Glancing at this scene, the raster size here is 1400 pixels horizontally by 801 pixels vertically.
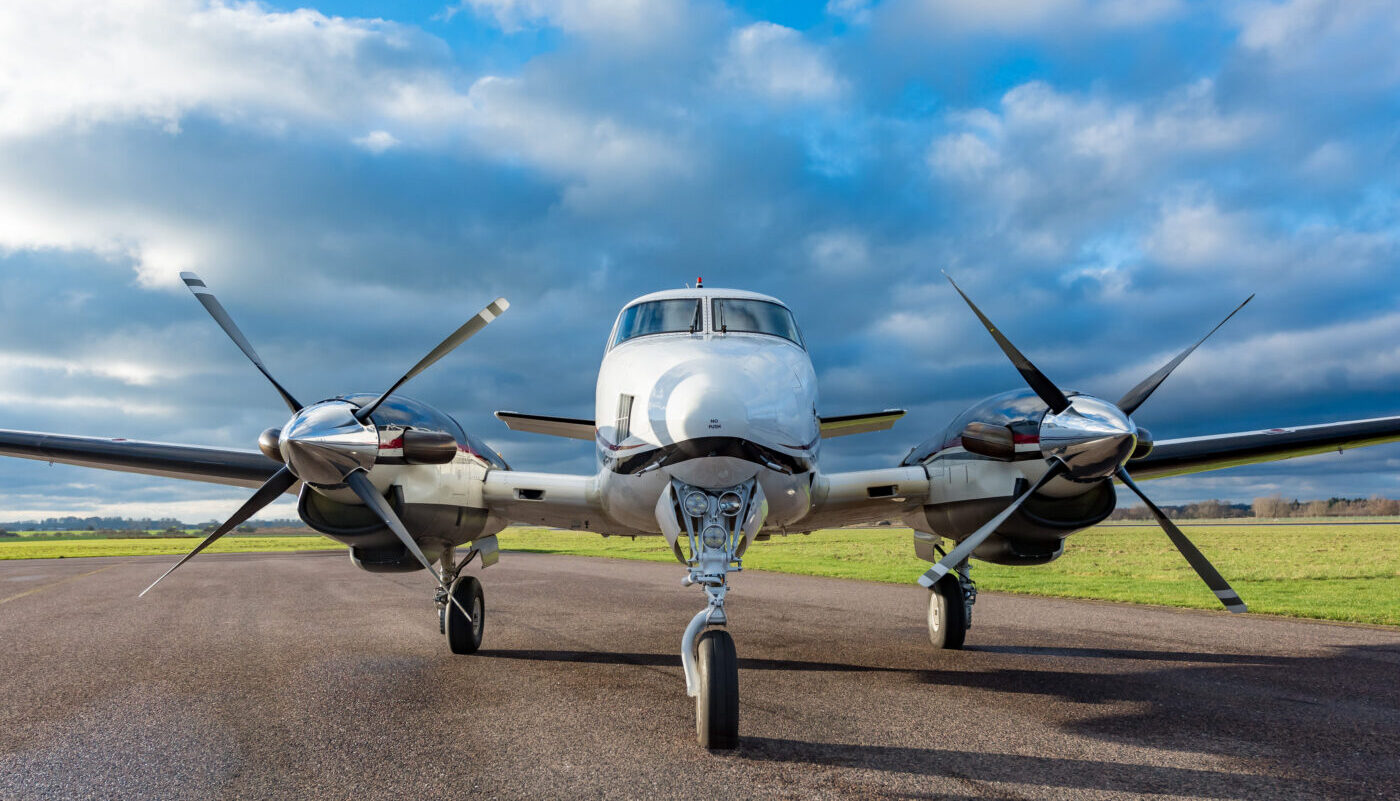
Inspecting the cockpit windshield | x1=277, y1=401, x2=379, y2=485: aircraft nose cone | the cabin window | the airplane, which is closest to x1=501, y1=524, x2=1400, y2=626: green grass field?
the airplane

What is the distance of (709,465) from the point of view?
5.52 m

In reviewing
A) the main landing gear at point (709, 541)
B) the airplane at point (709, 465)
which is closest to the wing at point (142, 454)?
the airplane at point (709, 465)

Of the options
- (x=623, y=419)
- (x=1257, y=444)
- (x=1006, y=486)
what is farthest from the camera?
(x=1257, y=444)

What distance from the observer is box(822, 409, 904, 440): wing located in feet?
31.8

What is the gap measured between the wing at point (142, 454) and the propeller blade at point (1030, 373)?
7.85 meters

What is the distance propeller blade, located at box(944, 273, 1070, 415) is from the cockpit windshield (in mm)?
2410

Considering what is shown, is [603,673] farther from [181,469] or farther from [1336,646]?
[1336,646]

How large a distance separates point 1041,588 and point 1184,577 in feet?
18.4

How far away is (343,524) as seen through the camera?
7461mm

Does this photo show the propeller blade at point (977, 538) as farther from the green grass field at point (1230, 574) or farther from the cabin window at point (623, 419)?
the green grass field at point (1230, 574)

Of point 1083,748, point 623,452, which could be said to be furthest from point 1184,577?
point 623,452

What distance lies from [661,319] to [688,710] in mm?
3542

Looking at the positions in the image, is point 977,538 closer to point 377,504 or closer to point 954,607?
point 954,607

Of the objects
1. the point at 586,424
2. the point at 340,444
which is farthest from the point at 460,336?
the point at 586,424
